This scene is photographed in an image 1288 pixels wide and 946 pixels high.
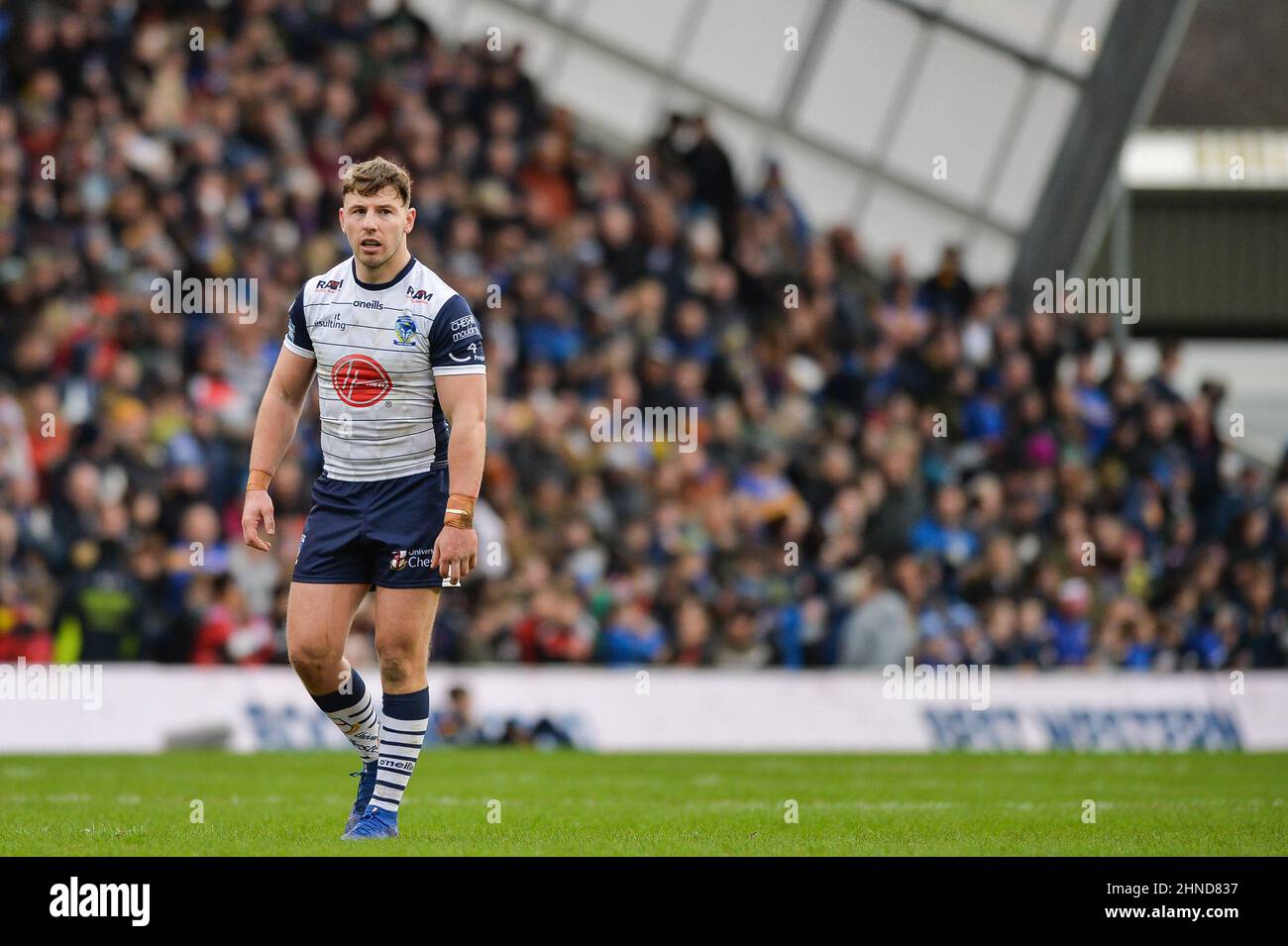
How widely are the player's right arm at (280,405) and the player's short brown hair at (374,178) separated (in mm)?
631

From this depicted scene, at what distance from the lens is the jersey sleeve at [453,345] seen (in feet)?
27.8

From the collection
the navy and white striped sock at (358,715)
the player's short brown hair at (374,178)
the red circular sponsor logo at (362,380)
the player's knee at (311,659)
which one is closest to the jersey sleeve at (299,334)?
the red circular sponsor logo at (362,380)

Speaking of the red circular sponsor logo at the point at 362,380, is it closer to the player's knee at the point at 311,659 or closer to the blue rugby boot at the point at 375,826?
the player's knee at the point at 311,659

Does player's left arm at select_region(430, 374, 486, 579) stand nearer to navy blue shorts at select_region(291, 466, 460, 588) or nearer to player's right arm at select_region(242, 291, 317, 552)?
navy blue shorts at select_region(291, 466, 460, 588)

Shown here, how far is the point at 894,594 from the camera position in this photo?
65.2ft

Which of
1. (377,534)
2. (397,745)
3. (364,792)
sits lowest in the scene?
(364,792)

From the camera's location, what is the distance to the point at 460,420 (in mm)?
8414

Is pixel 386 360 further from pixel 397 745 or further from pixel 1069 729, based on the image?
pixel 1069 729

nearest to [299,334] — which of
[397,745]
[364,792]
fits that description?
[397,745]

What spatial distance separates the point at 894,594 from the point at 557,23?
35.6 feet

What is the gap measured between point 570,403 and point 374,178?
12.5m
